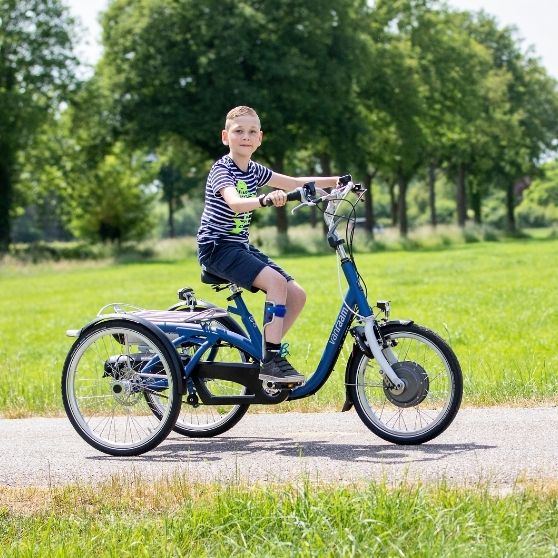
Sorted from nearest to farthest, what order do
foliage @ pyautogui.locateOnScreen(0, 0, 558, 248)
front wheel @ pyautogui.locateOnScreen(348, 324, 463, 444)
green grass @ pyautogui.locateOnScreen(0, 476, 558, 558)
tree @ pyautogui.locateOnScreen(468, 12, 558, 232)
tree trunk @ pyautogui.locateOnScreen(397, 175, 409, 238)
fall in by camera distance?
green grass @ pyautogui.locateOnScreen(0, 476, 558, 558)
front wheel @ pyautogui.locateOnScreen(348, 324, 463, 444)
foliage @ pyautogui.locateOnScreen(0, 0, 558, 248)
tree trunk @ pyautogui.locateOnScreen(397, 175, 409, 238)
tree @ pyautogui.locateOnScreen(468, 12, 558, 232)

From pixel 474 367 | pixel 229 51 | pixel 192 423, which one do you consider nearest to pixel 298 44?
pixel 229 51

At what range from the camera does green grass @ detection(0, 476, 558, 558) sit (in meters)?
4.27

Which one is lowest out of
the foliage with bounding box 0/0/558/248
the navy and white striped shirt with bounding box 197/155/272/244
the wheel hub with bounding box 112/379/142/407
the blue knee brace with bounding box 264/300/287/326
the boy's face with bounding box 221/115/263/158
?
the wheel hub with bounding box 112/379/142/407

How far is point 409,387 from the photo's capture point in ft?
20.0

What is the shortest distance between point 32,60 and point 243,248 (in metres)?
46.3

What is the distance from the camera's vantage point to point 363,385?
627 centimetres

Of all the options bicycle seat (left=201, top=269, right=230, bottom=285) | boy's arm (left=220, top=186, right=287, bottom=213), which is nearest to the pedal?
bicycle seat (left=201, top=269, right=230, bottom=285)

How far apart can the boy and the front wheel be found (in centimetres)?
40

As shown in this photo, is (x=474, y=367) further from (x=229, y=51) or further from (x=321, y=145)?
(x=321, y=145)

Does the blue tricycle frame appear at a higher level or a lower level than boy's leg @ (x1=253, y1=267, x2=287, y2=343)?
lower

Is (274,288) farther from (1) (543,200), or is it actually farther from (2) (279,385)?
(1) (543,200)

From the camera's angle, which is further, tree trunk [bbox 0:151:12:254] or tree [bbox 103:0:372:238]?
tree trunk [bbox 0:151:12:254]

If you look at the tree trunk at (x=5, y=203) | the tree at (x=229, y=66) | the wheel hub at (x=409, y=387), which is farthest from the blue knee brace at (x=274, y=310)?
the tree trunk at (x=5, y=203)

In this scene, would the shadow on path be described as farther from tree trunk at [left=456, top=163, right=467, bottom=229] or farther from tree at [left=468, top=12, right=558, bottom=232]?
tree at [left=468, top=12, right=558, bottom=232]
